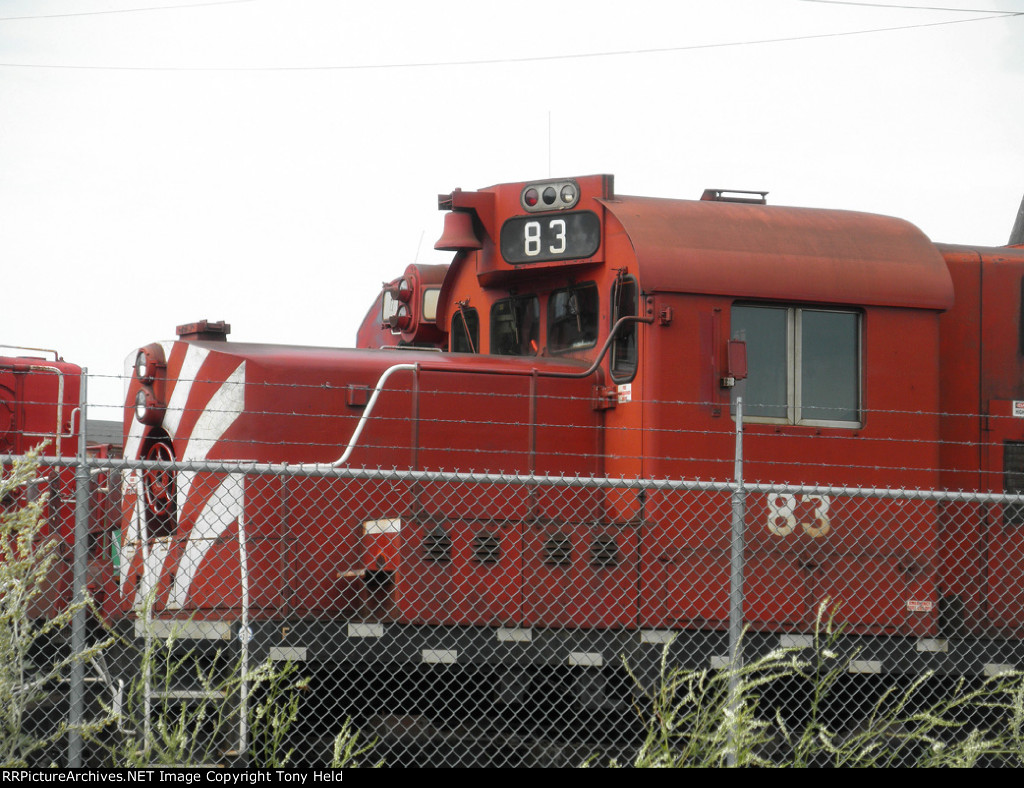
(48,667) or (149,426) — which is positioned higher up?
(149,426)

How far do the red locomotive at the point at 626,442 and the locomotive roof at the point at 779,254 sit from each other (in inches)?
0.6

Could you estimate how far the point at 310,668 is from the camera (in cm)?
599

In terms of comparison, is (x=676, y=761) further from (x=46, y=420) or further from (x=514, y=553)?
(x=46, y=420)

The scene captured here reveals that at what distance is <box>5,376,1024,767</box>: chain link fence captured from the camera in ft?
19.5

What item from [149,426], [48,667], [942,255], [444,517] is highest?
[942,255]

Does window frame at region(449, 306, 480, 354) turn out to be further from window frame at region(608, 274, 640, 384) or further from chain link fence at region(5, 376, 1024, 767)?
chain link fence at region(5, 376, 1024, 767)

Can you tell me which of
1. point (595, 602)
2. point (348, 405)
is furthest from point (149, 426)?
point (595, 602)

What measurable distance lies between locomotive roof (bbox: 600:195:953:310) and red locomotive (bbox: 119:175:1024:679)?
0.05 feet

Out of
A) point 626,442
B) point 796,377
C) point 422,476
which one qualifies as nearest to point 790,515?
point 796,377

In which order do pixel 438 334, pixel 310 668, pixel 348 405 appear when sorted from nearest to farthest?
pixel 310 668
pixel 348 405
pixel 438 334

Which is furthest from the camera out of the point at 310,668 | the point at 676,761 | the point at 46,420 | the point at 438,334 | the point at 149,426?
the point at 46,420

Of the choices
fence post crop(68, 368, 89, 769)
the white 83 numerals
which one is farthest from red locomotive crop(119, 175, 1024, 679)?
fence post crop(68, 368, 89, 769)

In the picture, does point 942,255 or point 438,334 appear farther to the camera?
point 438,334

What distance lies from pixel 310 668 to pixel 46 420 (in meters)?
5.04
